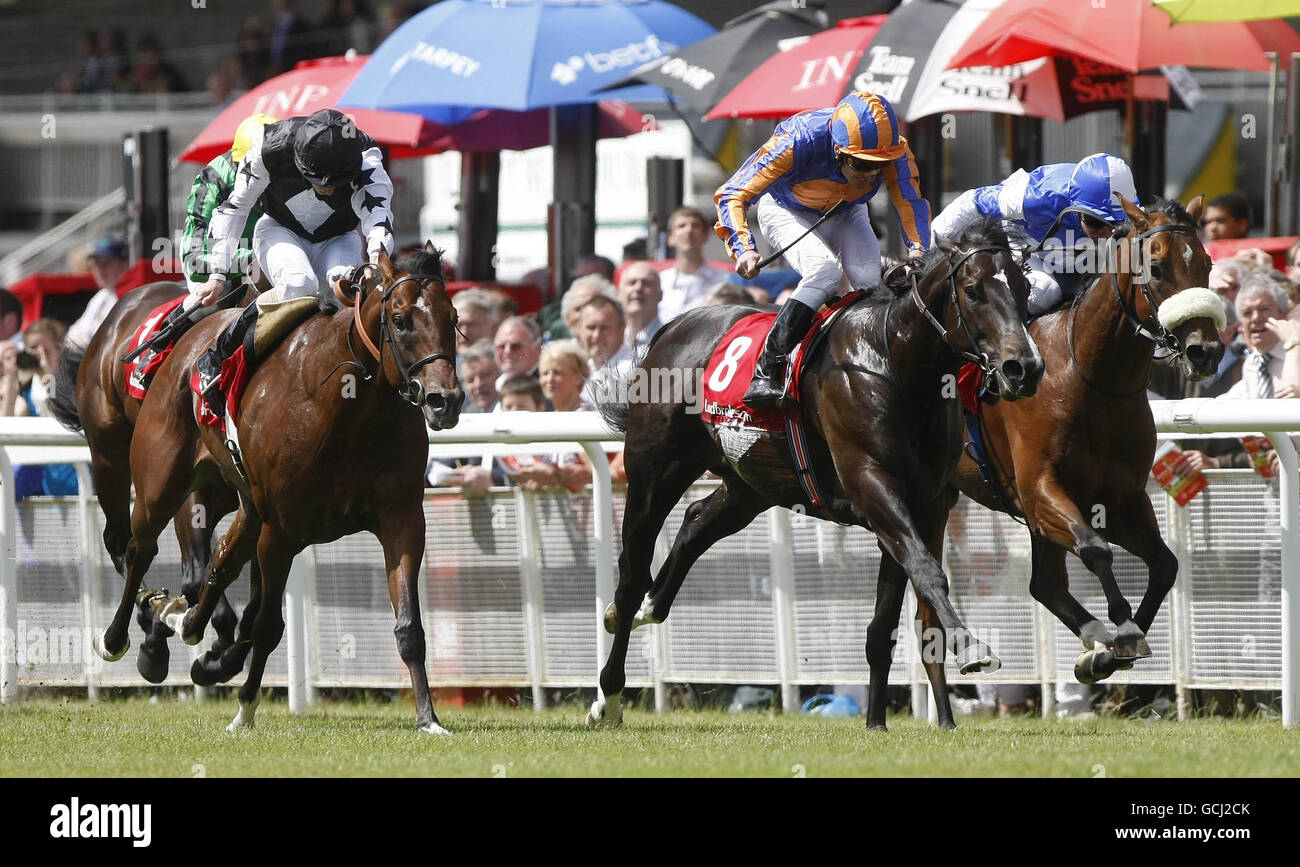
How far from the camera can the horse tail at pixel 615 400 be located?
25.9 feet

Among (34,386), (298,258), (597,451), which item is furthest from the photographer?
(34,386)

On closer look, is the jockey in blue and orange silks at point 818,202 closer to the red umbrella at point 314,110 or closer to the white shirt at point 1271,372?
the white shirt at point 1271,372

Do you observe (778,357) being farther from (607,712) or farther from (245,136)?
(245,136)

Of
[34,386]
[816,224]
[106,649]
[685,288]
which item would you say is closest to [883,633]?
[816,224]

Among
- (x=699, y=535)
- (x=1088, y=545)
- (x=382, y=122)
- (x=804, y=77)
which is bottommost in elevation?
(x=699, y=535)

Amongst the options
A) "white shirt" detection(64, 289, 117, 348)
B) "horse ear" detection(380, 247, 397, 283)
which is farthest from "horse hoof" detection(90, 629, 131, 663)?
"white shirt" detection(64, 289, 117, 348)

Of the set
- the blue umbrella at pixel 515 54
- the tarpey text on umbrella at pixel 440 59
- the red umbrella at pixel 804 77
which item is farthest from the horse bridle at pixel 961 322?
the tarpey text on umbrella at pixel 440 59

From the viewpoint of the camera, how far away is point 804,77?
448 inches

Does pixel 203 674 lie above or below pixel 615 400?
below

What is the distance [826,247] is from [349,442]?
75.2 inches

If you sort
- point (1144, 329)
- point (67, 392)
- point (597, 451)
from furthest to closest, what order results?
point (67, 392)
point (597, 451)
point (1144, 329)

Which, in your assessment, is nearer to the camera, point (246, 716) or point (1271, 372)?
point (246, 716)
